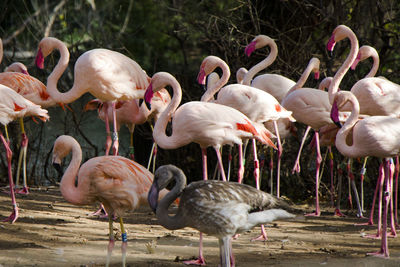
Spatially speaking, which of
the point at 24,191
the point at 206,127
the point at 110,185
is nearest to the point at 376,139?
the point at 206,127

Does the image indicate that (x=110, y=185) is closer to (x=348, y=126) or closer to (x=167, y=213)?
(x=167, y=213)

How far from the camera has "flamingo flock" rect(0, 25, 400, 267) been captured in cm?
434

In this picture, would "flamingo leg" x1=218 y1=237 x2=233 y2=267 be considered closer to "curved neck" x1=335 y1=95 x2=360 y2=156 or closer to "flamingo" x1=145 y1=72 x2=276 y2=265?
"flamingo" x1=145 y1=72 x2=276 y2=265

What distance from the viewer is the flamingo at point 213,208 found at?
4.23 meters

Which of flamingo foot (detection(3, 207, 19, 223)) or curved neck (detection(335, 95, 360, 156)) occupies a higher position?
curved neck (detection(335, 95, 360, 156))

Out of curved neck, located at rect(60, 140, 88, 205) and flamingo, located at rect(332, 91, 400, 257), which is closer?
curved neck, located at rect(60, 140, 88, 205)

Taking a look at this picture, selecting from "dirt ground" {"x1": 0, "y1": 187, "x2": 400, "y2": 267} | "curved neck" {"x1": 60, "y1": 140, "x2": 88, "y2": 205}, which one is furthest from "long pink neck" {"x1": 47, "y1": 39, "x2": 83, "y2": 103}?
"curved neck" {"x1": 60, "y1": 140, "x2": 88, "y2": 205}

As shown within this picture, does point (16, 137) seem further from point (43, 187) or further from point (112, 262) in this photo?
point (112, 262)

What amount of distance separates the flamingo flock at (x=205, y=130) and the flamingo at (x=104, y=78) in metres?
0.01

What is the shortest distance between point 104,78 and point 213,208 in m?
2.96

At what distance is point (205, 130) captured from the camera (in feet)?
18.2

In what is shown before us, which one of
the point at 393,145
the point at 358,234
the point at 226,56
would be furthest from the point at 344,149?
the point at 226,56

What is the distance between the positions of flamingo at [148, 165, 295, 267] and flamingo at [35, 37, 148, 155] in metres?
2.65

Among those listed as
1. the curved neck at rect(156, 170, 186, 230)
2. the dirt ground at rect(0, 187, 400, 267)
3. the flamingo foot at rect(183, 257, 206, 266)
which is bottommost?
the flamingo foot at rect(183, 257, 206, 266)
